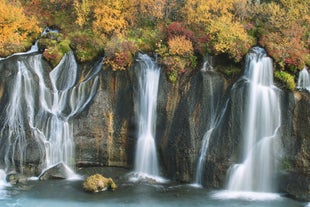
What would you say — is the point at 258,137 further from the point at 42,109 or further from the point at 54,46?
the point at 54,46

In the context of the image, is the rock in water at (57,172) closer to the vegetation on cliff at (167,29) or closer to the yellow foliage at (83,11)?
the vegetation on cliff at (167,29)

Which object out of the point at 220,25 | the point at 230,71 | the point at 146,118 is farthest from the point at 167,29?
the point at 146,118

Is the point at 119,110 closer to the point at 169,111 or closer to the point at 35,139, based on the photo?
the point at 169,111

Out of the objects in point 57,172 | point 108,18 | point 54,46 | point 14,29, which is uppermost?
point 108,18

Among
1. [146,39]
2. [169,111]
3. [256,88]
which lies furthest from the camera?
[146,39]

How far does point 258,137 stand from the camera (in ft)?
Answer: 75.2

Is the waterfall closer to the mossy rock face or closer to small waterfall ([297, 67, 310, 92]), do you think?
small waterfall ([297, 67, 310, 92])

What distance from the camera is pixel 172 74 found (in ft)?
82.1

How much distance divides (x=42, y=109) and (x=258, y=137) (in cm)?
1120

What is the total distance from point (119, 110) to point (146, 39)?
4.60m

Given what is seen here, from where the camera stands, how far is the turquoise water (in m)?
21.1

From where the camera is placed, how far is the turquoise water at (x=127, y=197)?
2111 centimetres

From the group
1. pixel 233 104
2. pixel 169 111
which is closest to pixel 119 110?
pixel 169 111

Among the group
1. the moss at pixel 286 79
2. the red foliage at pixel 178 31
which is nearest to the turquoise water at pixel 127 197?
the moss at pixel 286 79
